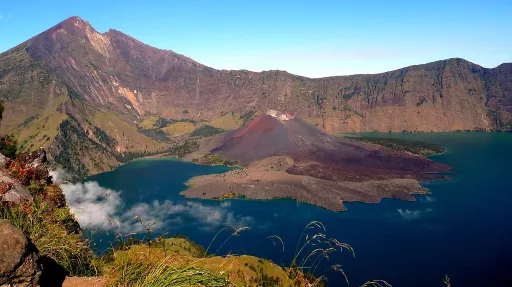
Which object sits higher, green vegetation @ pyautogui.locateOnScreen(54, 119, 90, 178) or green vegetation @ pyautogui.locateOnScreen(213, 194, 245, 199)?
green vegetation @ pyautogui.locateOnScreen(54, 119, 90, 178)

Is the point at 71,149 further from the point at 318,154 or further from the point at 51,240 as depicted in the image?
the point at 51,240

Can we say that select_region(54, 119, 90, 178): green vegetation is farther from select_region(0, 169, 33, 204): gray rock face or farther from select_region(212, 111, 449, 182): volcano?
select_region(0, 169, 33, 204): gray rock face

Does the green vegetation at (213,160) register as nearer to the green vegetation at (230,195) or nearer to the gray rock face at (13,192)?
the green vegetation at (230,195)

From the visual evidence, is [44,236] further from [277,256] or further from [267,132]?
[267,132]

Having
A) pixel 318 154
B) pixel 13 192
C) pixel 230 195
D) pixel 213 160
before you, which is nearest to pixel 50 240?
pixel 13 192

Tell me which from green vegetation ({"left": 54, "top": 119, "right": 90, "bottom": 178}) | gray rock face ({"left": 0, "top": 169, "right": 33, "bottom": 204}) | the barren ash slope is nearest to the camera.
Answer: gray rock face ({"left": 0, "top": 169, "right": 33, "bottom": 204})

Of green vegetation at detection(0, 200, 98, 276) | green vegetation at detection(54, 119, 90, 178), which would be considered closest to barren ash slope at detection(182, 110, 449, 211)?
green vegetation at detection(54, 119, 90, 178)
